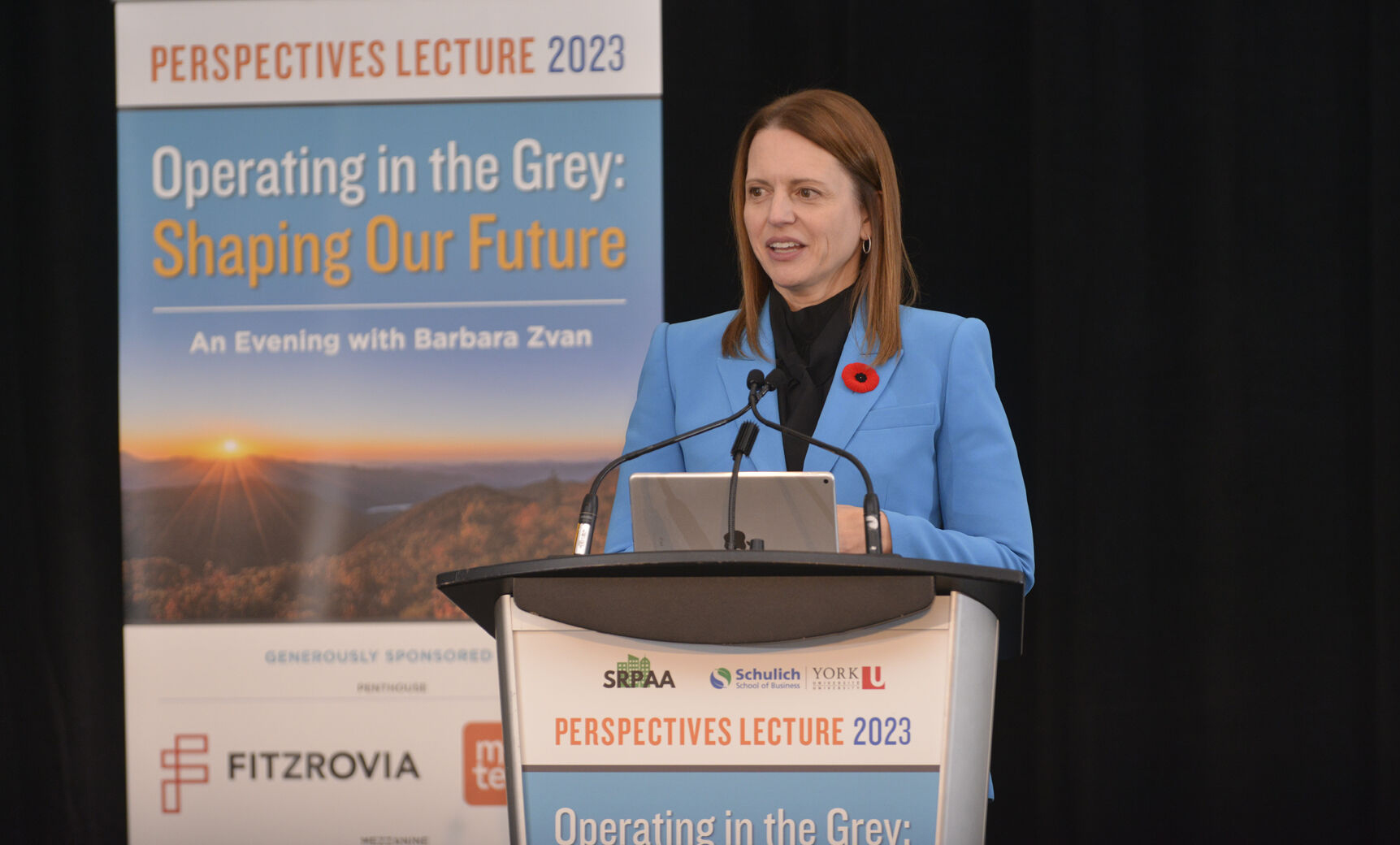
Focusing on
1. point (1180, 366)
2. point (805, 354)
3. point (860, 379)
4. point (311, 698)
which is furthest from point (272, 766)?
point (1180, 366)

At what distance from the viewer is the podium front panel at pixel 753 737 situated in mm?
1070

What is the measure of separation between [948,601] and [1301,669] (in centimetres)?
231

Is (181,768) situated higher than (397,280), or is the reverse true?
(397,280)

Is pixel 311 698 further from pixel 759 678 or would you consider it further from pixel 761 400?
pixel 759 678

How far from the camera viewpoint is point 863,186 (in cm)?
174

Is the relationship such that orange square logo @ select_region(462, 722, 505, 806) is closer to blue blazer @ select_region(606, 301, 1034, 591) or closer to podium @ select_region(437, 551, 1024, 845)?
blue blazer @ select_region(606, 301, 1034, 591)

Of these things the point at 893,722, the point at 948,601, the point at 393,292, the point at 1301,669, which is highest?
the point at 393,292

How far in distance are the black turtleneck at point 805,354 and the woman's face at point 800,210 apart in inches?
2.1

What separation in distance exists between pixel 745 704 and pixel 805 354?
2.52 ft

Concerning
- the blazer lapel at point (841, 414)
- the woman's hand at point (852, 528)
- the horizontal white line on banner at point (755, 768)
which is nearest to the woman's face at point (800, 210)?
the blazer lapel at point (841, 414)

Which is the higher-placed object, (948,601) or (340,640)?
(948,601)

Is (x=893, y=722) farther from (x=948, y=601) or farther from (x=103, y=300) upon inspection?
(x=103, y=300)

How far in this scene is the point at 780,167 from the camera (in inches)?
67.4

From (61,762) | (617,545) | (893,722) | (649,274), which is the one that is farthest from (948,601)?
(61,762)
